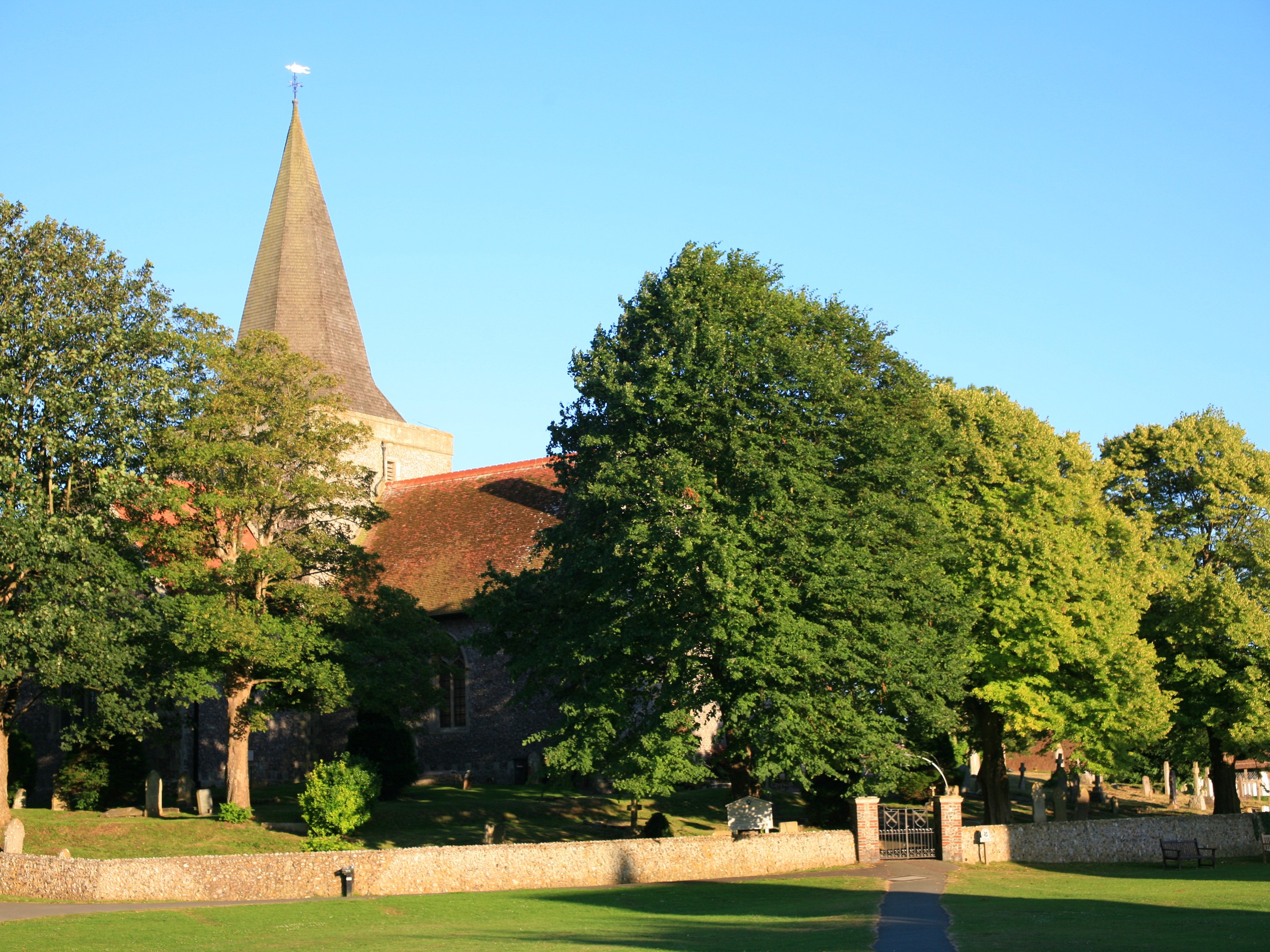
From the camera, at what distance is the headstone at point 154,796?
3406 centimetres

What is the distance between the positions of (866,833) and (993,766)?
7748 mm

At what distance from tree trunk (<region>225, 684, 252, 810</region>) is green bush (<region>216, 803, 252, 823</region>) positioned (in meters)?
0.57

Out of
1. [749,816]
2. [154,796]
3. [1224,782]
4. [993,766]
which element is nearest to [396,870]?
[749,816]

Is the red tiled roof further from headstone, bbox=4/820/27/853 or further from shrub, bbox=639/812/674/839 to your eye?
headstone, bbox=4/820/27/853

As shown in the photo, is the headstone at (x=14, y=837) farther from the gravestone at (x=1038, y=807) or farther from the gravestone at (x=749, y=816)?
the gravestone at (x=1038, y=807)

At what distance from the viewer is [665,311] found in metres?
30.8

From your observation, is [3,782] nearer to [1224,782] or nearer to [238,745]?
[238,745]

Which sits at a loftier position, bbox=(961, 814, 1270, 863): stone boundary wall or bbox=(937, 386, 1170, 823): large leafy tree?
bbox=(937, 386, 1170, 823): large leafy tree

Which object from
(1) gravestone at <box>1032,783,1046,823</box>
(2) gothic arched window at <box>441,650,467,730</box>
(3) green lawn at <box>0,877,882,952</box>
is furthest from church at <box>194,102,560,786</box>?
(1) gravestone at <box>1032,783,1046,823</box>

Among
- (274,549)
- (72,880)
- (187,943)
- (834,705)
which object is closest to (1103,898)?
(834,705)

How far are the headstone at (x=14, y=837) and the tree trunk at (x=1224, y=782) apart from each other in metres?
34.2

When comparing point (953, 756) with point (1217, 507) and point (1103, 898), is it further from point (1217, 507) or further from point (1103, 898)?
point (1103, 898)

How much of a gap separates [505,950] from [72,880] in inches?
432

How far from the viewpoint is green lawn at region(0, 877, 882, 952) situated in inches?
653
